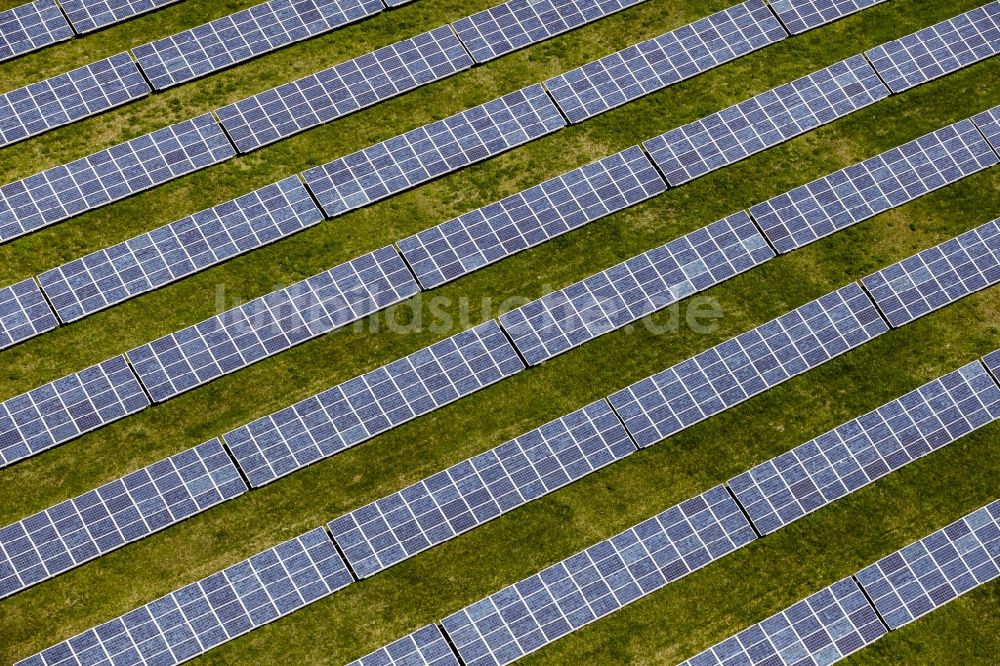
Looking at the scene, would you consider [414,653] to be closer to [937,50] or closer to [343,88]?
[343,88]

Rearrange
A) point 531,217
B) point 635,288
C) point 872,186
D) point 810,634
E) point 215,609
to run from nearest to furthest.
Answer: point 215,609
point 810,634
point 635,288
point 531,217
point 872,186

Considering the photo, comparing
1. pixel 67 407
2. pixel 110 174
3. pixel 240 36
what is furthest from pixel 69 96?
pixel 67 407

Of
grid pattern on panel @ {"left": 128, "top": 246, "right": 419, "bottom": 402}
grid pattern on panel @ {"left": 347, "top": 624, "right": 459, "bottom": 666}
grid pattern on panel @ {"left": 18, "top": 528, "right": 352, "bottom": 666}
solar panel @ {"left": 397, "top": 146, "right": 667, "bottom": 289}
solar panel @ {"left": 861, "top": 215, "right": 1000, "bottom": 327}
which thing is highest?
solar panel @ {"left": 397, "top": 146, "right": 667, "bottom": 289}

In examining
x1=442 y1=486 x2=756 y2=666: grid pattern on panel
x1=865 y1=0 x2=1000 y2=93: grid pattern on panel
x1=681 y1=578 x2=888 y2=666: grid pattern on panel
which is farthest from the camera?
x1=865 y1=0 x2=1000 y2=93: grid pattern on panel

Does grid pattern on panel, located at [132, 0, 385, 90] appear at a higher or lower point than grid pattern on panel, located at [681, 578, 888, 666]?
higher

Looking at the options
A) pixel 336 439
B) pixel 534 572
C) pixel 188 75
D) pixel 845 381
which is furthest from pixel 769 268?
pixel 188 75


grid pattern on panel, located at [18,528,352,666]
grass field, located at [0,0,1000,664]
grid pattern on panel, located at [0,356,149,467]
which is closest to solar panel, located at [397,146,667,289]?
grass field, located at [0,0,1000,664]

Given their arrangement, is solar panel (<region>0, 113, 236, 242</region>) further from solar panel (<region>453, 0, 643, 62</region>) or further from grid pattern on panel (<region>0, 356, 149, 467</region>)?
solar panel (<region>453, 0, 643, 62</region>)
